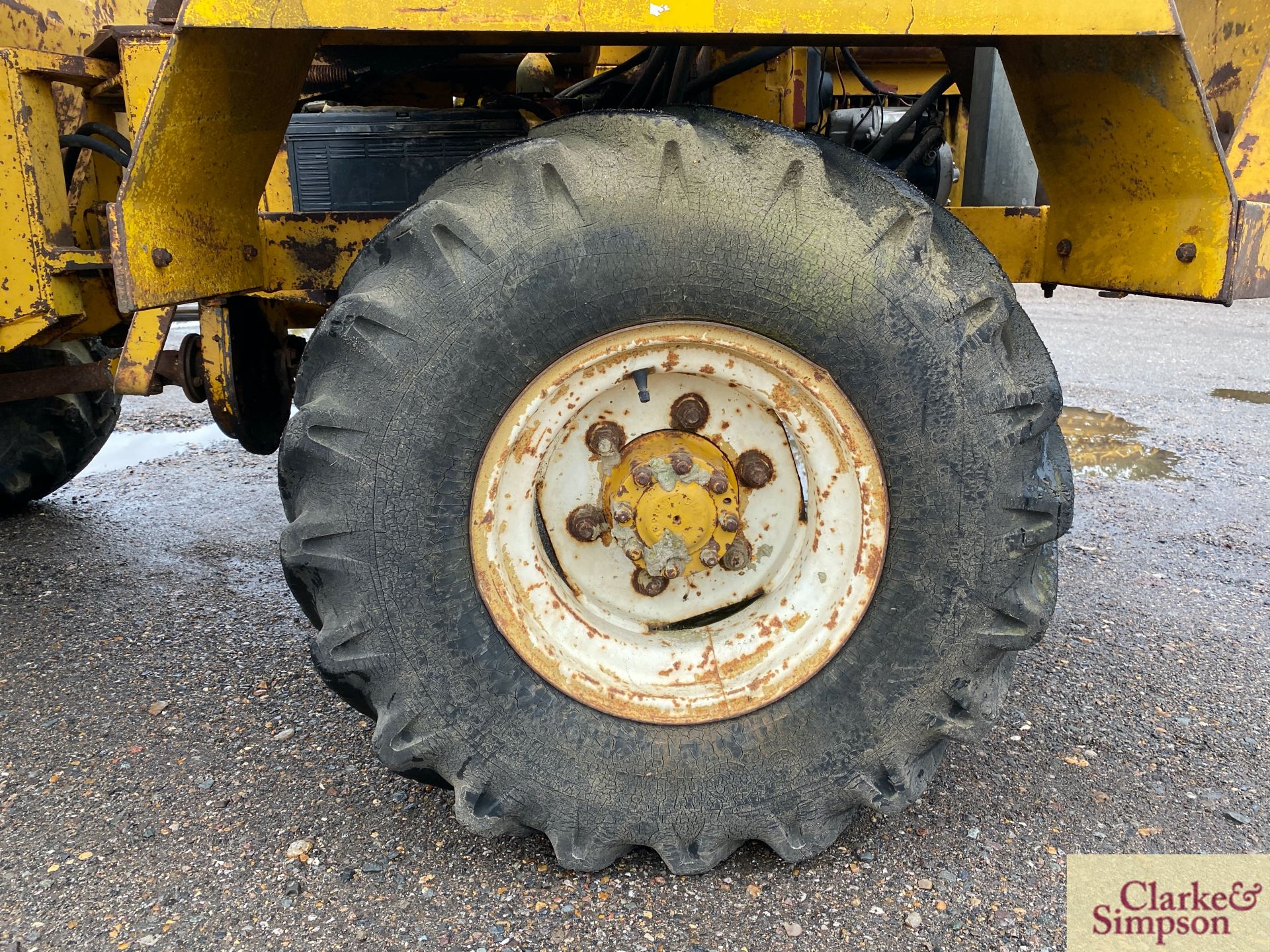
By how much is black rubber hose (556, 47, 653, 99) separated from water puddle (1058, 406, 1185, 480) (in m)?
2.99

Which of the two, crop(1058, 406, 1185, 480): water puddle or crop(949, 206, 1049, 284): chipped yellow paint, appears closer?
crop(949, 206, 1049, 284): chipped yellow paint

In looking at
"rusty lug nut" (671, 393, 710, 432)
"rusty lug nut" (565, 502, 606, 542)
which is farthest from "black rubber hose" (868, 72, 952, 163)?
"rusty lug nut" (565, 502, 606, 542)

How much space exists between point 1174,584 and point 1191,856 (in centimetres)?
175

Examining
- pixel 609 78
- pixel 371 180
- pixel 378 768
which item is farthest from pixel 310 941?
pixel 609 78

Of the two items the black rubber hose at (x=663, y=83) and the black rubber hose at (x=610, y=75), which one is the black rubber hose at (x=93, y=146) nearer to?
the black rubber hose at (x=610, y=75)

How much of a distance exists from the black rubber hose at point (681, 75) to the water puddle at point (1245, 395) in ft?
19.0

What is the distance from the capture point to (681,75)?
220 centimetres

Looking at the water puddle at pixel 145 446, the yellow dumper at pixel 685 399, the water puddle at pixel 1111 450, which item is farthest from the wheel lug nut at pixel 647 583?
the water puddle at pixel 145 446

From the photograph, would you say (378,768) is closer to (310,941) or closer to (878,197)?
(310,941)

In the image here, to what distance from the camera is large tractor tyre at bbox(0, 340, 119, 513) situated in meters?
3.86

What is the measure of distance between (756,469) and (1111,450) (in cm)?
407

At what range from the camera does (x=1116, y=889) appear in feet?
6.07

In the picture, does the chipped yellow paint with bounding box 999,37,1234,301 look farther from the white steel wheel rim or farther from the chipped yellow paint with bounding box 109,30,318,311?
the chipped yellow paint with bounding box 109,30,318,311

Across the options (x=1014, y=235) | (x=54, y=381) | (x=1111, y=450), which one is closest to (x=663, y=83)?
(x=1014, y=235)
